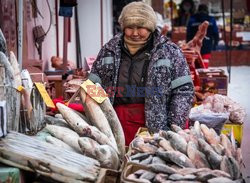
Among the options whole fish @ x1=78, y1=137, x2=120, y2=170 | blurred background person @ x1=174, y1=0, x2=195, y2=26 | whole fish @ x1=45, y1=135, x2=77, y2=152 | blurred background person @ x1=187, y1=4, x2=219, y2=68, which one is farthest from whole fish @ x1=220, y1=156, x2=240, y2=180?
blurred background person @ x1=174, y1=0, x2=195, y2=26

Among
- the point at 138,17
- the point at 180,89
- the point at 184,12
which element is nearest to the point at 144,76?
the point at 180,89

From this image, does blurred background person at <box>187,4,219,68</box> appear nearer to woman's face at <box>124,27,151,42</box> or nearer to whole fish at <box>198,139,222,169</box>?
woman's face at <box>124,27,151,42</box>

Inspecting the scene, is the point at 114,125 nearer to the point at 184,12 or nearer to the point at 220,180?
the point at 220,180

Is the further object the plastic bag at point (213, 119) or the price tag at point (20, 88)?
the plastic bag at point (213, 119)

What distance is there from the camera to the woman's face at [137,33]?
430 cm

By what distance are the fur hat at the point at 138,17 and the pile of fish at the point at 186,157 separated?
1372 mm

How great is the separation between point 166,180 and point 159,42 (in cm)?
196

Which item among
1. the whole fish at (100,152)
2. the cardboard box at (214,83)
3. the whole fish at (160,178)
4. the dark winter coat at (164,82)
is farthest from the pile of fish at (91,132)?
the cardboard box at (214,83)

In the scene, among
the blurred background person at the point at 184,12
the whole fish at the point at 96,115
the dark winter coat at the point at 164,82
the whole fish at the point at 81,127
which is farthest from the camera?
the blurred background person at the point at 184,12

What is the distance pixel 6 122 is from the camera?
102 inches

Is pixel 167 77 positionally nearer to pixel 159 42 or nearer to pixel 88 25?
pixel 159 42

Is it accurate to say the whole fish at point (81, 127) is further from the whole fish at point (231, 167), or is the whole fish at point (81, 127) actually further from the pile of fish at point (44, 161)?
the whole fish at point (231, 167)

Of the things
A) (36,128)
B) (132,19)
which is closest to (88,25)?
(132,19)

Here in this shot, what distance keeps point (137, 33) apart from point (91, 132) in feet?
5.08
